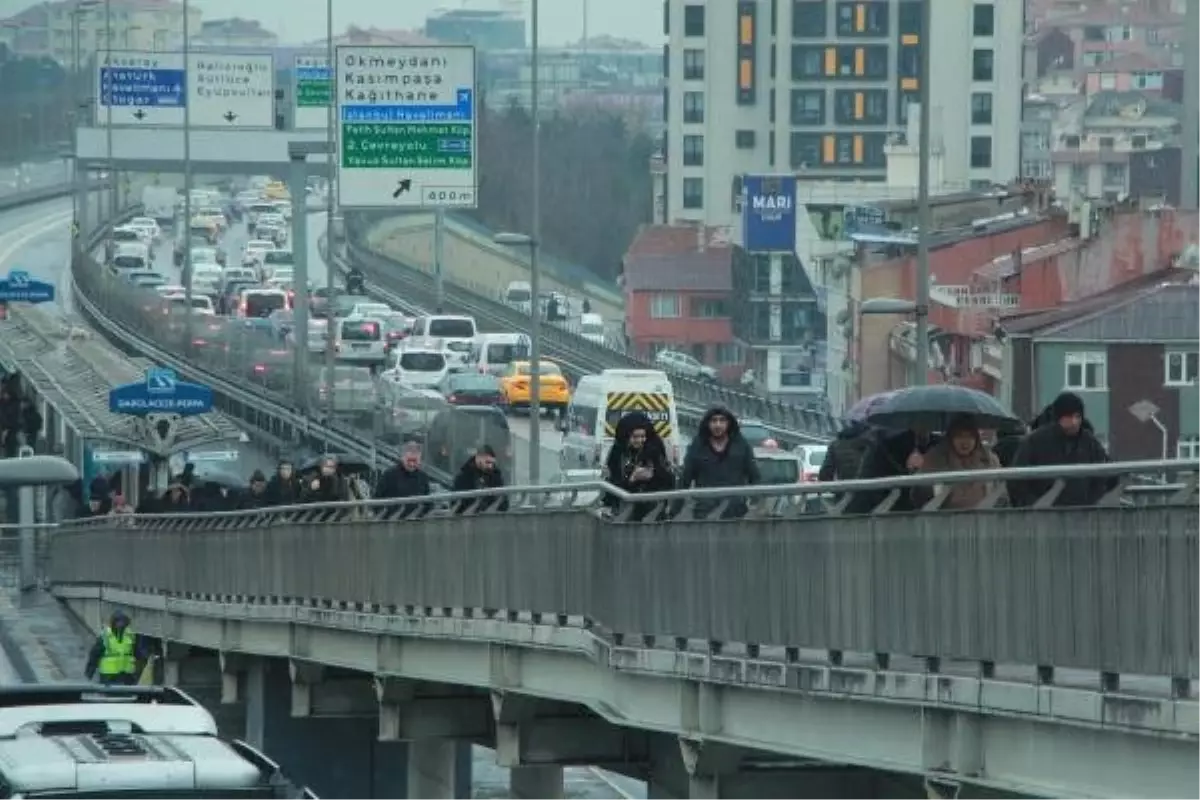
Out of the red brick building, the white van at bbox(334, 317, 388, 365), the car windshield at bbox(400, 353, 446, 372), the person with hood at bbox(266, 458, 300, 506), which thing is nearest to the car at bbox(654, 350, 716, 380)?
the white van at bbox(334, 317, 388, 365)

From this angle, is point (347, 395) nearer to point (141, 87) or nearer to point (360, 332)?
point (360, 332)

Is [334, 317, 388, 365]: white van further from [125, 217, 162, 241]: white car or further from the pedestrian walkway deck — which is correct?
[125, 217, 162, 241]: white car

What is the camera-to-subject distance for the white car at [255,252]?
14000 centimetres

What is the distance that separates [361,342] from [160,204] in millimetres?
100430

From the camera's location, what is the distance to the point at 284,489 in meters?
34.7

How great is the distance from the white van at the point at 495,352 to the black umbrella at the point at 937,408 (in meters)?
62.1

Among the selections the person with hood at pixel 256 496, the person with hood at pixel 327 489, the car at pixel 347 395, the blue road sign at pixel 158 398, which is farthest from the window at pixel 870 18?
the person with hood at pixel 327 489

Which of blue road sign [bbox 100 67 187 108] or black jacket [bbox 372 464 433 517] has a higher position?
blue road sign [bbox 100 67 187 108]

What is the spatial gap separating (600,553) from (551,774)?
17.0ft

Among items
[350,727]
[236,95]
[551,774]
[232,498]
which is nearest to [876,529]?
[551,774]

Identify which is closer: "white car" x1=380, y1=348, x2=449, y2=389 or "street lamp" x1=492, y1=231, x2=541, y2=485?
"street lamp" x1=492, y1=231, x2=541, y2=485

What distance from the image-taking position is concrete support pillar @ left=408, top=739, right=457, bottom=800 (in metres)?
30.0

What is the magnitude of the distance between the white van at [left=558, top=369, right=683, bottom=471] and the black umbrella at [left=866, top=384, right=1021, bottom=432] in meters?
38.5

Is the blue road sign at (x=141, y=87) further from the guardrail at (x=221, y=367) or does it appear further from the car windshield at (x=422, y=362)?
the car windshield at (x=422, y=362)
